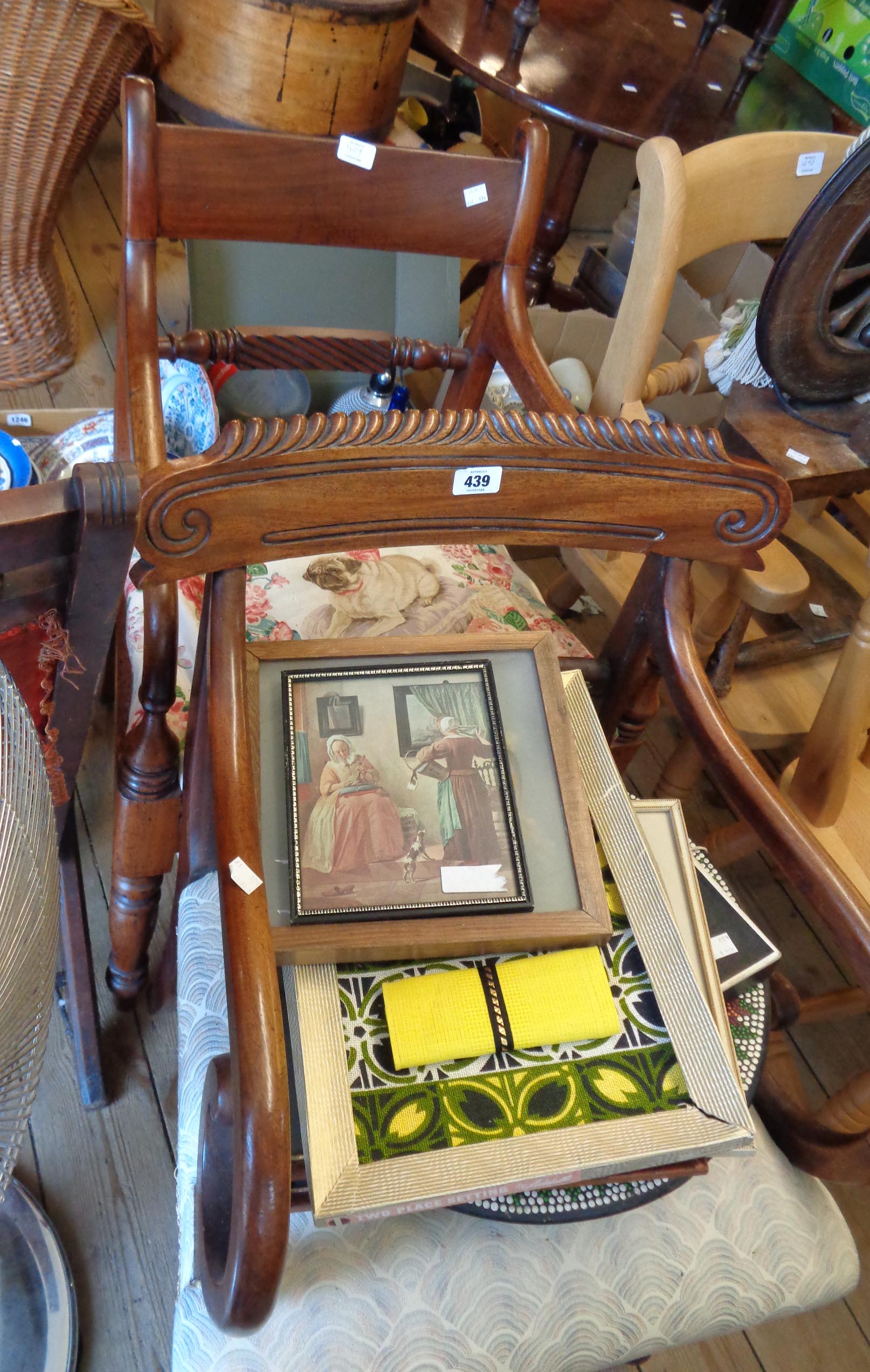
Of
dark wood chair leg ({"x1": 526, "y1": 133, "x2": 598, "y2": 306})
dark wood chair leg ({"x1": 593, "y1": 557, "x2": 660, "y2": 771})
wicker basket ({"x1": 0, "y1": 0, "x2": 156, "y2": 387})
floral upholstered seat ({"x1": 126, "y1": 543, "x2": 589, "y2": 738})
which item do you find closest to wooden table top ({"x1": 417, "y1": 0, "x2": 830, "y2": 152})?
dark wood chair leg ({"x1": 526, "y1": 133, "x2": 598, "y2": 306})

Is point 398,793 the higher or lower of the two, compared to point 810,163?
lower

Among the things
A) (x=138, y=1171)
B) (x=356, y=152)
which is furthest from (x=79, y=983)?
(x=356, y=152)

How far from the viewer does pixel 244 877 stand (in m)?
0.60

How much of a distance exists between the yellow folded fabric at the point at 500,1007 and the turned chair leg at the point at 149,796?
337 millimetres

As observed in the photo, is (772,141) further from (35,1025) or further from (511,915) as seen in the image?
(35,1025)

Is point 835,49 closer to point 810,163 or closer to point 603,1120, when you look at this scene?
point 810,163

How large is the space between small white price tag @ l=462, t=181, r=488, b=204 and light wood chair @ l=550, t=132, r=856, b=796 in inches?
6.5

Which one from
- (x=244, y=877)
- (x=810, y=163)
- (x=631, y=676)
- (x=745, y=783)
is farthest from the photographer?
(x=810, y=163)

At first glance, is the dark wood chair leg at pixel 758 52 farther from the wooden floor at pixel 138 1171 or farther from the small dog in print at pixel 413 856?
the small dog in print at pixel 413 856

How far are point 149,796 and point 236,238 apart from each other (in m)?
0.57

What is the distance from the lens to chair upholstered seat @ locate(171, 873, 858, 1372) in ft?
2.12

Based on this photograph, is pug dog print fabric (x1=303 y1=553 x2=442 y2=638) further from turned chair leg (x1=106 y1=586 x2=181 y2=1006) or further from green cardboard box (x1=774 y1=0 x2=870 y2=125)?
green cardboard box (x1=774 y1=0 x2=870 y2=125)

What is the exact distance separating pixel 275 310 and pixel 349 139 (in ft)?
3.03

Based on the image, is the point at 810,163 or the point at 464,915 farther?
the point at 810,163
